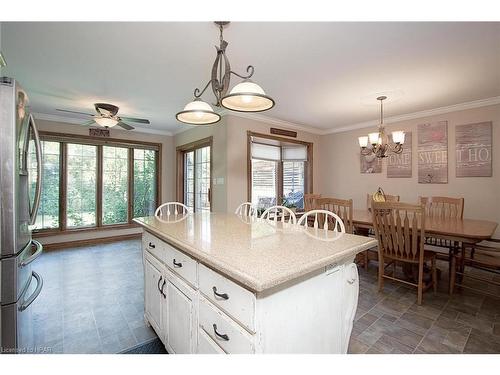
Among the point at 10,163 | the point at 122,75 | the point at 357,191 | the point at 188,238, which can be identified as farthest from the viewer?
the point at 357,191

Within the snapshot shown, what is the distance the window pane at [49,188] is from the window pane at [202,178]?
2557 mm

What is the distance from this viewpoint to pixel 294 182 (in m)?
5.58

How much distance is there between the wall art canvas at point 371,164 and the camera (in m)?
4.25

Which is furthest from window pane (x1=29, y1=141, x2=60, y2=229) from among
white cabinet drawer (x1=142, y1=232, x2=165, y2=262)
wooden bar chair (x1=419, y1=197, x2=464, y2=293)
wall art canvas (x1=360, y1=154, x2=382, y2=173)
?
wooden bar chair (x1=419, y1=197, x2=464, y2=293)

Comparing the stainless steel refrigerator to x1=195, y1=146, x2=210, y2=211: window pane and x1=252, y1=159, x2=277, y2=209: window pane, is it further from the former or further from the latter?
x1=252, y1=159, x2=277, y2=209: window pane

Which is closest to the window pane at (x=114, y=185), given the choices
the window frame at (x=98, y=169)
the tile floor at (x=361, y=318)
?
the window frame at (x=98, y=169)

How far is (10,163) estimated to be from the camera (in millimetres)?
1166

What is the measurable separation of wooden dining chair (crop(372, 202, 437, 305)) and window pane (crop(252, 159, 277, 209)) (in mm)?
3208

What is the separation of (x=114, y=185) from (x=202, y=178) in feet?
6.17

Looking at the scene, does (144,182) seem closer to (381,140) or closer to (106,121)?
(106,121)

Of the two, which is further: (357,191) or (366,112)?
(357,191)
